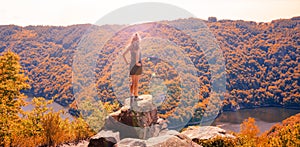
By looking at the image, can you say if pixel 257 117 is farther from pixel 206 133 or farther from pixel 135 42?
pixel 135 42

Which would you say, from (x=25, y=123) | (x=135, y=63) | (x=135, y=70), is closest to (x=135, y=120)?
(x=135, y=70)

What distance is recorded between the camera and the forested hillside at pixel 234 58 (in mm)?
91250

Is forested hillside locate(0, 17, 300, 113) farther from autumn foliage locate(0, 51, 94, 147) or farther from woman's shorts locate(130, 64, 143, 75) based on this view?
woman's shorts locate(130, 64, 143, 75)

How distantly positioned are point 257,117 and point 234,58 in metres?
40.1

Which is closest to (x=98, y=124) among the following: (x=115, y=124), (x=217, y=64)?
(x=115, y=124)

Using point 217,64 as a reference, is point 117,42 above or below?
above

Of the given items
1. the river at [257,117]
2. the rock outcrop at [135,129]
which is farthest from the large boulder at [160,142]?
the river at [257,117]

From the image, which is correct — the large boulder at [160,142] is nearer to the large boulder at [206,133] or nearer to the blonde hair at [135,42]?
the large boulder at [206,133]

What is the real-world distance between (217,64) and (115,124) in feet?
326

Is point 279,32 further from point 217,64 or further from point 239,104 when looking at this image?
point 239,104

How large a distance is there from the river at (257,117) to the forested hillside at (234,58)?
449 cm

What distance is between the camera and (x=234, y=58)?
115m

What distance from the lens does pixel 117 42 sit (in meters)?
87.9

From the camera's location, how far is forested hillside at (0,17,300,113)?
3593 inches
